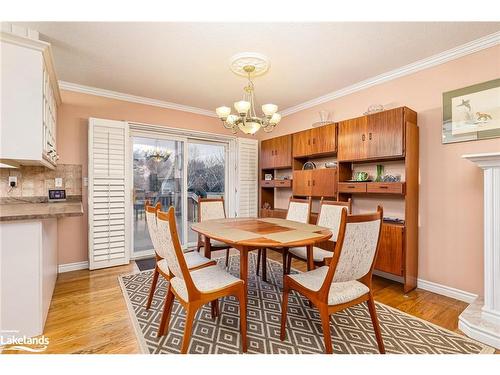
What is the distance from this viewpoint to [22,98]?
187 centimetres

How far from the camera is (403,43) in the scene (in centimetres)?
223

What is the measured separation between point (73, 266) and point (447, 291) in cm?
452

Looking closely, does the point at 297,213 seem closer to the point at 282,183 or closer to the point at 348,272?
the point at 282,183

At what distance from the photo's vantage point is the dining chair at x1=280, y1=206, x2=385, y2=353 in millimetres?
1356

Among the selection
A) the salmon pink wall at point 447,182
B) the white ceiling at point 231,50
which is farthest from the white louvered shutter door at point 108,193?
the salmon pink wall at point 447,182

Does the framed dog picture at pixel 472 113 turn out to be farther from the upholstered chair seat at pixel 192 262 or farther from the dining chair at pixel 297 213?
the upholstered chair seat at pixel 192 262

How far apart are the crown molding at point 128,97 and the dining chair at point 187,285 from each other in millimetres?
2842

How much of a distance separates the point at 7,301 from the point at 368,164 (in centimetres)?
376

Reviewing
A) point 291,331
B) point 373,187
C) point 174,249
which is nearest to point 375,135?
point 373,187

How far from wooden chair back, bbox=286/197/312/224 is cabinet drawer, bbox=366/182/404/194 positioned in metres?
0.73

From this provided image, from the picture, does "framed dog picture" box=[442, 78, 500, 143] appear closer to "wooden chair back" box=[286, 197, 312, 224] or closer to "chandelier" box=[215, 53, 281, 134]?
"wooden chair back" box=[286, 197, 312, 224]

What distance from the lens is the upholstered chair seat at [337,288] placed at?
1458mm

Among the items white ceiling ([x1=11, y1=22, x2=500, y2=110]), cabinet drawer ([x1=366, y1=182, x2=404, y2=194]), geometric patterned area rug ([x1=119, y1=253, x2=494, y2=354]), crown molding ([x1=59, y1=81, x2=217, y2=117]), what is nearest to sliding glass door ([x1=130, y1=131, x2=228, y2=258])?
crown molding ([x1=59, y1=81, x2=217, y2=117])

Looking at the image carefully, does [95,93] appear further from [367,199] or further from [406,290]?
[406,290]
